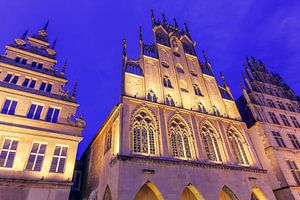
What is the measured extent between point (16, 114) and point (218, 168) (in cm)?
1809

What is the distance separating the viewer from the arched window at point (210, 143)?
19.9m

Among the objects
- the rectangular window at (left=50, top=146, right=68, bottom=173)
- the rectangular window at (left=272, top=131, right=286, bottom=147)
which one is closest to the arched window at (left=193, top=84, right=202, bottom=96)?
the rectangular window at (left=272, top=131, right=286, bottom=147)

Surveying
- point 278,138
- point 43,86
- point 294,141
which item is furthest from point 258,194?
point 43,86

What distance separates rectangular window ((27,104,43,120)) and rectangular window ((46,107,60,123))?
0.67m

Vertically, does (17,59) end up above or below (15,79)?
above

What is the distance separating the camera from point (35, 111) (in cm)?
1644

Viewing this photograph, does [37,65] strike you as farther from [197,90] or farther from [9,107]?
[197,90]

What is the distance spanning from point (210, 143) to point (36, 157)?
16246 mm

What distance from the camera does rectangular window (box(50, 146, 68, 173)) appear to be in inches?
583

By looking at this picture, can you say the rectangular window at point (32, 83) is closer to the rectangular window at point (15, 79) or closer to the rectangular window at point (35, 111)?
the rectangular window at point (15, 79)

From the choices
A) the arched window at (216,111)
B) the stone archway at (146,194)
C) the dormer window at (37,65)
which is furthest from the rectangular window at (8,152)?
the arched window at (216,111)

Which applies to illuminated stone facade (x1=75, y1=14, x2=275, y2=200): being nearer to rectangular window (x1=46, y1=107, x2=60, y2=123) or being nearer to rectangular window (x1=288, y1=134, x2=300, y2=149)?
rectangular window (x1=46, y1=107, x2=60, y2=123)

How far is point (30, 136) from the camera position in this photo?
49.4ft

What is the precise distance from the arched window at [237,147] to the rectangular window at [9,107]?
2149 centimetres
